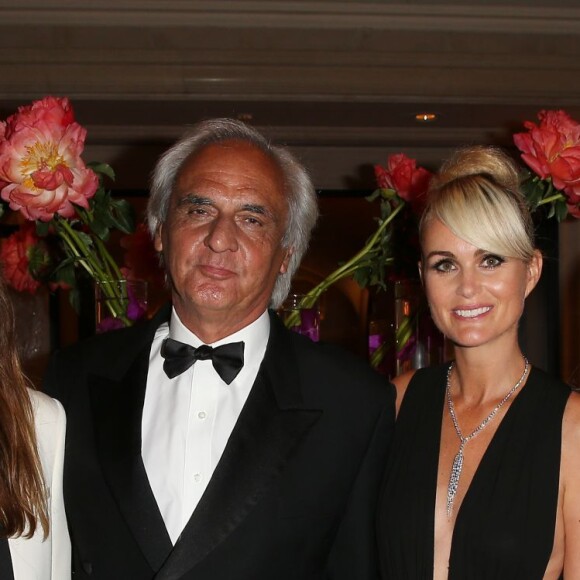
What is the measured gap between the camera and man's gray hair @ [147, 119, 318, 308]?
221 cm

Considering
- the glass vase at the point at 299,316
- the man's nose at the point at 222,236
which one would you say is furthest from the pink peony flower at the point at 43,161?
the glass vase at the point at 299,316

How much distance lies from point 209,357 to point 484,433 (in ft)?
2.11

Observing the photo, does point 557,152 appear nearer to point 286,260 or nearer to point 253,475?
point 286,260

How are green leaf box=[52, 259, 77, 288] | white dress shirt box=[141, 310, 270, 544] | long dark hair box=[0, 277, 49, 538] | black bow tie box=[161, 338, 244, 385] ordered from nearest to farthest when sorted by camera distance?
1. long dark hair box=[0, 277, 49, 538]
2. white dress shirt box=[141, 310, 270, 544]
3. black bow tie box=[161, 338, 244, 385]
4. green leaf box=[52, 259, 77, 288]

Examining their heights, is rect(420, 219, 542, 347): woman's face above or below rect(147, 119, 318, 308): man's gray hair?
below

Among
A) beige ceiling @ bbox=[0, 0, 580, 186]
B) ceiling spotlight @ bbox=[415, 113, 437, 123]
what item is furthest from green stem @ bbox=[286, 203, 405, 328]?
ceiling spotlight @ bbox=[415, 113, 437, 123]

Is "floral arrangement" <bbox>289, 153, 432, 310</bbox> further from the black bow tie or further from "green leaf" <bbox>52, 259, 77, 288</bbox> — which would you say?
"green leaf" <bbox>52, 259, 77, 288</bbox>

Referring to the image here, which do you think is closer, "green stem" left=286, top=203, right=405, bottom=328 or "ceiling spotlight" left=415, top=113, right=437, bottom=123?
"green stem" left=286, top=203, right=405, bottom=328

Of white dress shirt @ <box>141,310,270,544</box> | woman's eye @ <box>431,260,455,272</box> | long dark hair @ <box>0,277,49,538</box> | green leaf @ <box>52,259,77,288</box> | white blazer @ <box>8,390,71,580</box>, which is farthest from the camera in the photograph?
green leaf @ <box>52,259,77,288</box>

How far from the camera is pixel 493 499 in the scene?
2.02 meters

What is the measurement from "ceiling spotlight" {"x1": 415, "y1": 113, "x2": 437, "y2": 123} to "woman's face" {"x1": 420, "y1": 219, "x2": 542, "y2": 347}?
356 centimetres

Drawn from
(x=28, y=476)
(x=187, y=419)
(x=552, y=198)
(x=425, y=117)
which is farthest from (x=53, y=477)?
(x=425, y=117)

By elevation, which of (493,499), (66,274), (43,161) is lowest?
(493,499)

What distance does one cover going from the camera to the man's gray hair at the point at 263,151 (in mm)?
2207
